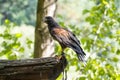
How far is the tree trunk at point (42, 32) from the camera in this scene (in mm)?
7047

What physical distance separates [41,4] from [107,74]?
1572 mm

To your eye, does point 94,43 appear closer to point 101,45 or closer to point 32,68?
point 101,45

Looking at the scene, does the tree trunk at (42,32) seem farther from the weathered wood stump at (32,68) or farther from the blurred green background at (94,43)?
the weathered wood stump at (32,68)

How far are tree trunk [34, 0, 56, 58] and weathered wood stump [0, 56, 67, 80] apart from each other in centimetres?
238

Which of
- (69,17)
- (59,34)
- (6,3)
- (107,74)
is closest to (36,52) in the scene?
(107,74)

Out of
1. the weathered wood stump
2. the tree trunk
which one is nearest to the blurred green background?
the tree trunk

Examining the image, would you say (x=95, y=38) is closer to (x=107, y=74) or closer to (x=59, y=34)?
(x=107, y=74)

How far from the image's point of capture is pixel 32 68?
4.52 meters

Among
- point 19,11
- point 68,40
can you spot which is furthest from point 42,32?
point 19,11

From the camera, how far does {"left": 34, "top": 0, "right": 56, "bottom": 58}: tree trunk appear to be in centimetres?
705

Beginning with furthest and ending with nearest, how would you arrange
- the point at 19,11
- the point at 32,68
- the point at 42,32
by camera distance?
the point at 19,11
the point at 42,32
the point at 32,68

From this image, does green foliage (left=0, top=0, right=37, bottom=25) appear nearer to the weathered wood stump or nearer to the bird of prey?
the bird of prey

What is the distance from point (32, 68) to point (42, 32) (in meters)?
2.55

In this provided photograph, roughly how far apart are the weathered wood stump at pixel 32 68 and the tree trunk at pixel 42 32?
2.38 metres
